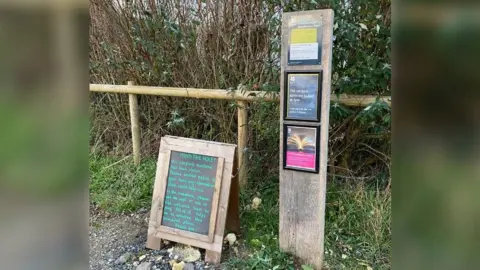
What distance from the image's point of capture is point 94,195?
12.4 ft

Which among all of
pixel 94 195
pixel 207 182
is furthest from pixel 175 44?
pixel 207 182

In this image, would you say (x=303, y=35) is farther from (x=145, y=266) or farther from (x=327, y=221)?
(x=145, y=266)

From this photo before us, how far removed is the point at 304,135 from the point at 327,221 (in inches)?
36.3

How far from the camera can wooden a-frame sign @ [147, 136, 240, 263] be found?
2674mm

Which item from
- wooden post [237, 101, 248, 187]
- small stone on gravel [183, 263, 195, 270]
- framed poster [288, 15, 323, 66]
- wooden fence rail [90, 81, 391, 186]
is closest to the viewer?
framed poster [288, 15, 323, 66]

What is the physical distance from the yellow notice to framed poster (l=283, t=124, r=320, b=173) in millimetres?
504

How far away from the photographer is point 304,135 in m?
2.41

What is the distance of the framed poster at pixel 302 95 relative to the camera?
2.34 m

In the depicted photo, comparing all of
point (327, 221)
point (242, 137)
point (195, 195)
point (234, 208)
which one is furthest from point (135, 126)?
point (327, 221)

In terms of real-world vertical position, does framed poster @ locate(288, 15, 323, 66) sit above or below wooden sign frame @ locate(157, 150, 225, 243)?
above

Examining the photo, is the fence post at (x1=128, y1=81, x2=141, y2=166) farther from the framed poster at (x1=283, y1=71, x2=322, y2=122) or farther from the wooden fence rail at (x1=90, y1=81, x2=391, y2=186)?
the framed poster at (x1=283, y1=71, x2=322, y2=122)

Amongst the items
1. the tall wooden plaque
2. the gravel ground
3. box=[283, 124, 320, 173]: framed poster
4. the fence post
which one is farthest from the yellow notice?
the fence post

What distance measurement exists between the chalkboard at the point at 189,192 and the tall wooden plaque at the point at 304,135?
516 millimetres
